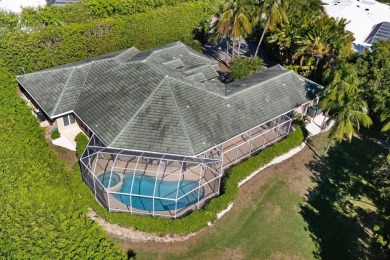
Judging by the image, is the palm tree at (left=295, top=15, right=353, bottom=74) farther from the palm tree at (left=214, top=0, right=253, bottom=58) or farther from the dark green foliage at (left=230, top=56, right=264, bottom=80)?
the palm tree at (left=214, top=0, right=253, bottom=58)

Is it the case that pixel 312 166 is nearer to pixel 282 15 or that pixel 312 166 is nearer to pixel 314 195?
pixel 314 195

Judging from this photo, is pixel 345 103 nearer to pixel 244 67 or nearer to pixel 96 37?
pixel 244 67

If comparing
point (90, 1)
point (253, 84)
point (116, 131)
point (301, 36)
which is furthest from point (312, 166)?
point (90, 1)

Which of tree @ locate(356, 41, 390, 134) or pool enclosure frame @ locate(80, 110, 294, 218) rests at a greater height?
tree @ locate(356, 41, 390, 134)

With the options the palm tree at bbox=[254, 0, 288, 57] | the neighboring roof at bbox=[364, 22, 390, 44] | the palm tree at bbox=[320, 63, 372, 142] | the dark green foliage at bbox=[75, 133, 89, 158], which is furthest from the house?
the neighboring roof at bbox=[364, 22, 390, 44]

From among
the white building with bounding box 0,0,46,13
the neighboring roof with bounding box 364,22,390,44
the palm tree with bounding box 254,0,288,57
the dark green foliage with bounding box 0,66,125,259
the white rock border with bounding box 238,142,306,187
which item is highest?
the palm tree with bounding box 254,0,288,57

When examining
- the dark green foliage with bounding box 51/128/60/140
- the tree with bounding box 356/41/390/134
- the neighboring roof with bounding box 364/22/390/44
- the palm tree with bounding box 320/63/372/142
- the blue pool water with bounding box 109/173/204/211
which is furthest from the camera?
the neighboring roof with bounding box 364/22/390/44

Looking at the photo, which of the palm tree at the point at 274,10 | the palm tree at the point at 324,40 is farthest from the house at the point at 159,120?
the palm tree at the point at 274,10
